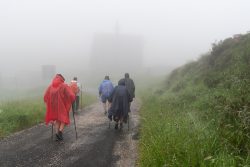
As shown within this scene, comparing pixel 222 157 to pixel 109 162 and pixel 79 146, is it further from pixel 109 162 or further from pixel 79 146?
pixel 79 146

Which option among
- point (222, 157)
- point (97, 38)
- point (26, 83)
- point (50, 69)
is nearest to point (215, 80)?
point (222, 157)

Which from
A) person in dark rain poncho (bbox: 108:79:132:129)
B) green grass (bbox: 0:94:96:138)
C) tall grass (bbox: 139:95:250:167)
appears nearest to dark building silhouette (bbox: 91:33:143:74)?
green grass (bbox: 0:94:96:138)

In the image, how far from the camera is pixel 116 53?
8931 cm

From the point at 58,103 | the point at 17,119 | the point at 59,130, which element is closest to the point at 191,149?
the point at 58,103

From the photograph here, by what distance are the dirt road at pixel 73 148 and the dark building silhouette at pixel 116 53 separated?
65324mm

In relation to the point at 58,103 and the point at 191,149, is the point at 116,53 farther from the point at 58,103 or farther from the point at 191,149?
the point at 191,149

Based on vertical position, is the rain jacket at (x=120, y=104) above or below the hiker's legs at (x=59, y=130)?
above

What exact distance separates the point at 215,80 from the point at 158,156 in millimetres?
9130

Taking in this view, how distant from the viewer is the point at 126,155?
970cm

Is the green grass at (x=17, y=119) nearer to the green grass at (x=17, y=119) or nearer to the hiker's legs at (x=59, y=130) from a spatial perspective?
the green grass at (x=17, y=119)

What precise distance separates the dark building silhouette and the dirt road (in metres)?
65.3

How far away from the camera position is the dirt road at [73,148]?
8.88 m

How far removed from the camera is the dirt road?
888 cm

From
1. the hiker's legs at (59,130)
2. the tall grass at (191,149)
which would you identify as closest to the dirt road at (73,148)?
the hiker's legs at (59,130)
